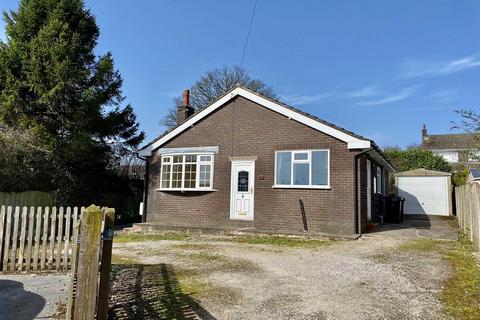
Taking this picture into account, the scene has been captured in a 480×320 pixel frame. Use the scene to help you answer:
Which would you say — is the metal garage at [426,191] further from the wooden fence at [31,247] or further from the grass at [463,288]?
the wooden fence at [31,247]

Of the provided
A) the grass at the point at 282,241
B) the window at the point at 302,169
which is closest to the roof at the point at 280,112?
the window at the point at 302,169

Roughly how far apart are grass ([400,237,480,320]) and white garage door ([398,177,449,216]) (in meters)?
11.7

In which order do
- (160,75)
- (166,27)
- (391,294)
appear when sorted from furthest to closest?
(160,75) < (166,27) < (391,294)

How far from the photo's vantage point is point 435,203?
2255cm

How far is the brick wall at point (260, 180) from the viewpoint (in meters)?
13.1

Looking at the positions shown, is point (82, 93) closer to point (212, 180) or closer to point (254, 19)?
point (212, 180)

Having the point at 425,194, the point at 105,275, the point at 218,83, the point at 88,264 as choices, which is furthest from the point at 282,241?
the point at 218,83

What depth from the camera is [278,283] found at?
6508 mm

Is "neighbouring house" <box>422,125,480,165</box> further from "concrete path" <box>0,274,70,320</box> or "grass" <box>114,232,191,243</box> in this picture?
"concrete path" <box>0,274,70,320</box>

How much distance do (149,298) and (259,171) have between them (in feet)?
31.5

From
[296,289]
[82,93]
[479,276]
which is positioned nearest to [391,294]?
[296,289]

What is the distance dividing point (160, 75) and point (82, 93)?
6.07m

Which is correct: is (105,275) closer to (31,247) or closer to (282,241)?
(31,247)

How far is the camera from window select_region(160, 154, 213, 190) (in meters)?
15.7
